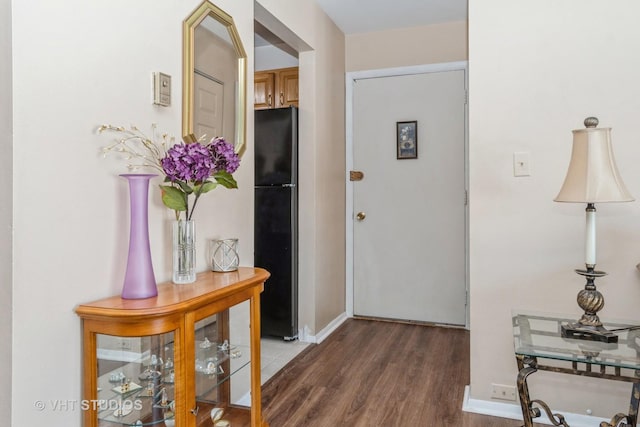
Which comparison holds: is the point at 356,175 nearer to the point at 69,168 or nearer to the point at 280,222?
the point at 280,222

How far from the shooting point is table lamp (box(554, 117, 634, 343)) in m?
1.54

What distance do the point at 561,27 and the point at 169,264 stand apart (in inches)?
81.2

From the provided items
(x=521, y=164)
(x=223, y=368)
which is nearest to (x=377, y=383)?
(x=223, y=368)

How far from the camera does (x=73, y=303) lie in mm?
1290

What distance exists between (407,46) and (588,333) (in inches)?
113

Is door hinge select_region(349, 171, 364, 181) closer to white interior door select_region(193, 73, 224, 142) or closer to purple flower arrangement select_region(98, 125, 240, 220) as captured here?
white interior door select_region(193, 73, 224, 142)

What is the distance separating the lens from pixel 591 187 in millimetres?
1554

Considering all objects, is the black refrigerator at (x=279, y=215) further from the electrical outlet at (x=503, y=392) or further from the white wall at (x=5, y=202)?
the white wall at (x=5, y=202)

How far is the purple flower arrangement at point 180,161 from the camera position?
1.45 m

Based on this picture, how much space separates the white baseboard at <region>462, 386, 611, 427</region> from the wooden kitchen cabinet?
2845 mm

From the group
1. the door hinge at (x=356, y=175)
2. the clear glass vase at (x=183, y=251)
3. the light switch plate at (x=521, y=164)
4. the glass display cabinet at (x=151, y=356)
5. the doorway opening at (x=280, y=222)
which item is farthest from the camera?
the door hinge at (x=356, y=175)

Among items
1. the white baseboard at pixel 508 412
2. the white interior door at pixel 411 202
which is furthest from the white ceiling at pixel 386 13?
the white baseboard at pixel 508 412

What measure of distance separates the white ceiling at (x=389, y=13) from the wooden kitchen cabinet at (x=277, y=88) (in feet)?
2.09

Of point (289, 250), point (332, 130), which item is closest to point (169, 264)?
point (289, 250)
